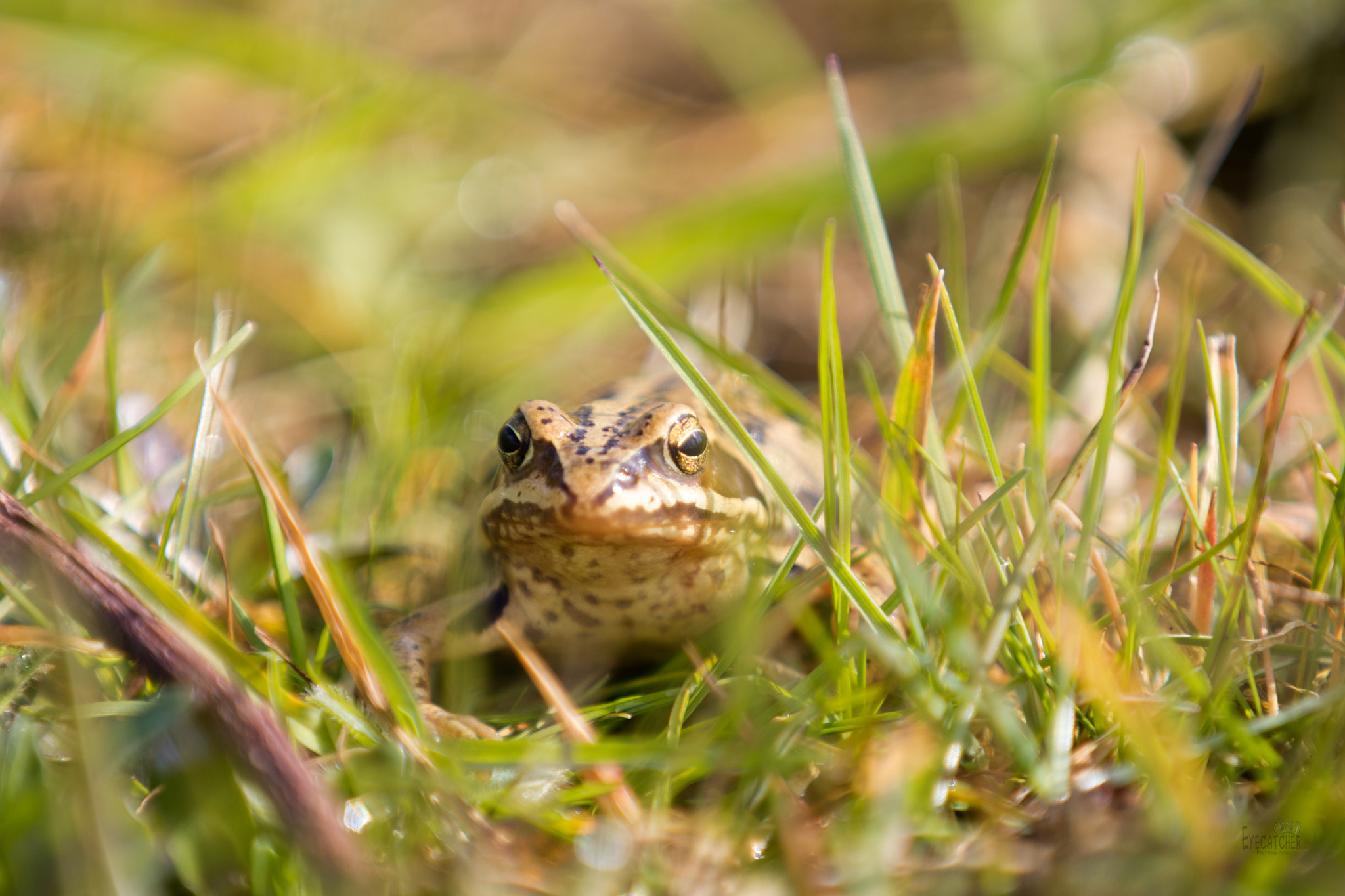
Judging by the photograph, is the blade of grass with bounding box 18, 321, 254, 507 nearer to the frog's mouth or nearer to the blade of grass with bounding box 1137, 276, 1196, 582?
the frog's mouth

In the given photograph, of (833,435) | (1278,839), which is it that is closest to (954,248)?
(833,435)

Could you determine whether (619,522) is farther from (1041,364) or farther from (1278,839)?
(1278,839)

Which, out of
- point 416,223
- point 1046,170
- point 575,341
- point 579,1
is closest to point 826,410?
point 1046,170

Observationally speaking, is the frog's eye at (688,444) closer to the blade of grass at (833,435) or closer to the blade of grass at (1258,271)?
the blade of grass at (833,435)

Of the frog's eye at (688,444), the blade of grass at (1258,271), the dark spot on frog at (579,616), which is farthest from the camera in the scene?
the dark spot on frog at (579,616)

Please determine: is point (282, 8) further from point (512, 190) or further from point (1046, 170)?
point (1046, 170)

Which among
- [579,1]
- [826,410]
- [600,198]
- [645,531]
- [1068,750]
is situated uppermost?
[579,1]

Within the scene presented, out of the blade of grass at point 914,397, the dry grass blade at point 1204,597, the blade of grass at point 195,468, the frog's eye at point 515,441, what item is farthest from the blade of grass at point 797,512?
the blade of grass at point 195,468
